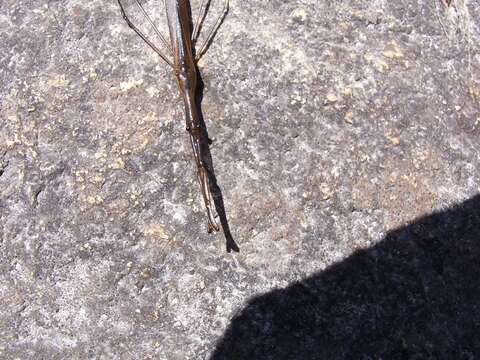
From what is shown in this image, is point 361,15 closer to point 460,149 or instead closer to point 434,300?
point 460,149

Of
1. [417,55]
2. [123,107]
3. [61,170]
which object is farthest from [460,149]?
[61,170]

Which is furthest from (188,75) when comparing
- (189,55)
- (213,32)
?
(213,32)

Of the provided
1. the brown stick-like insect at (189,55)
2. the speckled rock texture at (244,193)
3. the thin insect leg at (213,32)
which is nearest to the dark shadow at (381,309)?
the speckled rock texture at (244,193)

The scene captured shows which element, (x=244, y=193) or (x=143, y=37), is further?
(x=143, y=37)

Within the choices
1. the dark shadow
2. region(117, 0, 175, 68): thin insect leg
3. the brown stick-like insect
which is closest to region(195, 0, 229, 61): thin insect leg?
the brown stick-like insect

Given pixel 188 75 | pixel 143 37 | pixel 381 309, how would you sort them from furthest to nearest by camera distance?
pixel 143 37 → pixel 188 75 → pixel 381 309

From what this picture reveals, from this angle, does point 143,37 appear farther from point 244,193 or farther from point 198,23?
point 244,193

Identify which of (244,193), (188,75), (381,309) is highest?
(188,75)

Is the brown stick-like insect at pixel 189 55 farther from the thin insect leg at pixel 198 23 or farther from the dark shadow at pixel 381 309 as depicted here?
the dark shadow at pixel 381 309
